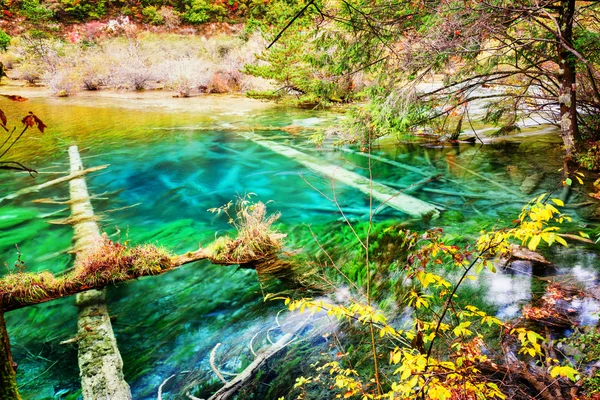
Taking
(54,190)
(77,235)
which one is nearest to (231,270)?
(77,235)

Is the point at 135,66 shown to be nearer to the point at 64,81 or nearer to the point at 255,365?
the point at 64,81

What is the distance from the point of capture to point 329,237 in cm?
616

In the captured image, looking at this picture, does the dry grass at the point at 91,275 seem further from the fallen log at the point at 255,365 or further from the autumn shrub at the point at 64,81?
the autumn shrub at the point at 64,81

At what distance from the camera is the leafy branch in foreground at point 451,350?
6.73 ft

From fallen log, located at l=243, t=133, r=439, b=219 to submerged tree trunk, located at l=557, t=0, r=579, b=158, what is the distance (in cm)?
336

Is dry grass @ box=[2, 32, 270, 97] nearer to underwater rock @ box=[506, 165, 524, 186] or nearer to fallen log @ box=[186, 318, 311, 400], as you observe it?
underwater rock @ box=[506, 165, 524, 186]

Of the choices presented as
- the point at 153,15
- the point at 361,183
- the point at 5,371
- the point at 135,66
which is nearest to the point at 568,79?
the point at 361,183

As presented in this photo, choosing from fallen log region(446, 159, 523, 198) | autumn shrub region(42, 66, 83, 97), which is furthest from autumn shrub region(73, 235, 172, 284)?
autumn shrub region(42, 66, 83, 97)

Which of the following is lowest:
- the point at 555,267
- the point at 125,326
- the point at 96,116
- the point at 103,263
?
the point at 125,326

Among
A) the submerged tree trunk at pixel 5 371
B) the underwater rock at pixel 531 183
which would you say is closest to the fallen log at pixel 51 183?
the submerged tree trunk at pixel 5 371

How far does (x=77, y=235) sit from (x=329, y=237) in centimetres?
434

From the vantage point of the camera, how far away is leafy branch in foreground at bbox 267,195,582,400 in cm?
205

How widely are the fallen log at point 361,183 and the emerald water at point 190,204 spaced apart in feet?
0.78

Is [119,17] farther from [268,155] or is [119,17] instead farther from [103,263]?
[103,263]
